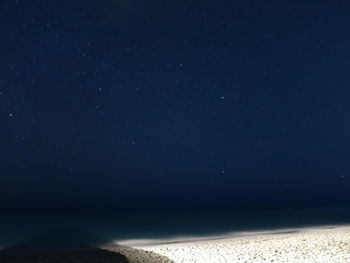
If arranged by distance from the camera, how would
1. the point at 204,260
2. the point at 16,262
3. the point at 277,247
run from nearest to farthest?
the point at 204,260, the point at 16,262, the point at 277,247

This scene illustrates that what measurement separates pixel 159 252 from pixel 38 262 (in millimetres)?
5343

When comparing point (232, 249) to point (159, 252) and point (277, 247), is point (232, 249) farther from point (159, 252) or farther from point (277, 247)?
point (159, 252)

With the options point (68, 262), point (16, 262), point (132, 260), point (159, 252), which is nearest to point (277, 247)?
point (159, 252)

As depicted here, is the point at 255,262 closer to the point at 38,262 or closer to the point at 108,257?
the point at 108,257

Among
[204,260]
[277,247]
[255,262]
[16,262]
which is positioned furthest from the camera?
[277,247]

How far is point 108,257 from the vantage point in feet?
62.9

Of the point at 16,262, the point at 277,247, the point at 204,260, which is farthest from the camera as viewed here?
the point at 277,247

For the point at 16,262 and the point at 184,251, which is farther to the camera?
the point at 184,251

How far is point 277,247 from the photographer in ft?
66.7

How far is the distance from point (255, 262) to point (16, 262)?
9.71 metres

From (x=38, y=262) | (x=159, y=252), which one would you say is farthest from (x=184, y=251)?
(x=38, y=262)

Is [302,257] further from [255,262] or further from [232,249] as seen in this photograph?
[232,249]

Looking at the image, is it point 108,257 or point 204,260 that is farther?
point 108,257

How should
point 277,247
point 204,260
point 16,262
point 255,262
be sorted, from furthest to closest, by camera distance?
point 277,247 → point 16,262 → point 204,260 → point 255,262
